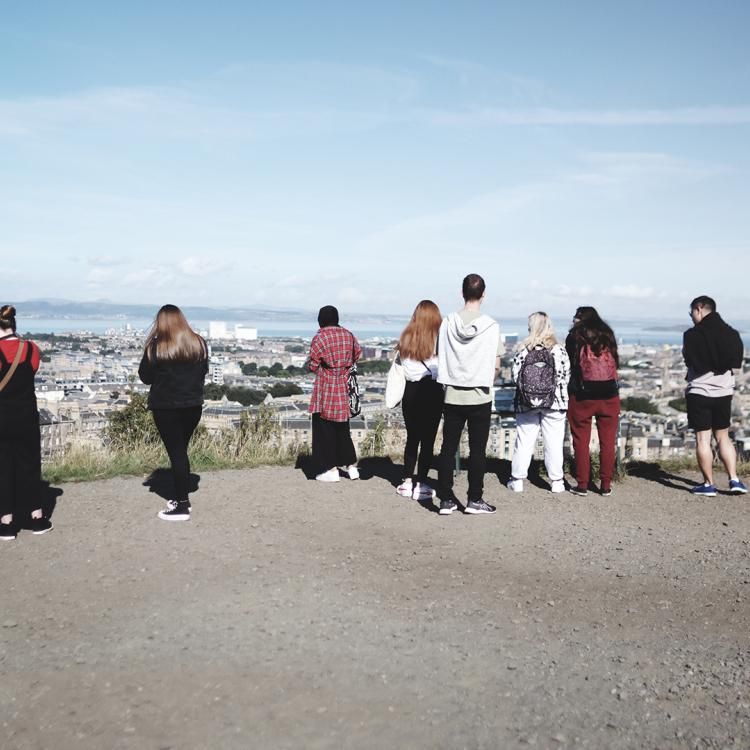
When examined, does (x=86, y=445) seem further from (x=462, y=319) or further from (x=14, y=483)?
(x=462, y=319)

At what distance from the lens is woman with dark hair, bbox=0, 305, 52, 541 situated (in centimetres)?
636

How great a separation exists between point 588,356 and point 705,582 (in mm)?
3032

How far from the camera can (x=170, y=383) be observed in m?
6.91

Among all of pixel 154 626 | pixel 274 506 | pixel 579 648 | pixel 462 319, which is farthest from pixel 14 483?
pixel 579 648

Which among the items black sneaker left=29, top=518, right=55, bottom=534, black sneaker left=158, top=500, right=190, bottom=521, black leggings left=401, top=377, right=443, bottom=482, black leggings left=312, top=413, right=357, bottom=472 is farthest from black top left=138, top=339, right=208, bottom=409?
black leggings left=401, top=377, right=443, bottom=482

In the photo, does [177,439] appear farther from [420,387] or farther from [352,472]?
[420,387]

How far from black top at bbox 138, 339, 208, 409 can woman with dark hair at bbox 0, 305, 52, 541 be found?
3.05ft

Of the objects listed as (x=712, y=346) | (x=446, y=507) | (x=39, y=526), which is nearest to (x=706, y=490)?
(x=712, y=346)

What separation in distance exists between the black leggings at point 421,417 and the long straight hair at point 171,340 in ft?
7.19

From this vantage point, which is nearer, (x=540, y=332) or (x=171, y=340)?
(x=171, y=340)

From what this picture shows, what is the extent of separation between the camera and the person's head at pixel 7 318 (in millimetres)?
6410

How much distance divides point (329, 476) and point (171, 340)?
249cm

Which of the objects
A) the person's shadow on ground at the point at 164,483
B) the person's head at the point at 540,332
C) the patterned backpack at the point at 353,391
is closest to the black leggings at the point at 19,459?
the person's shadow on ground at the point at 164,483

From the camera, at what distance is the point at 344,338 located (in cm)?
834
